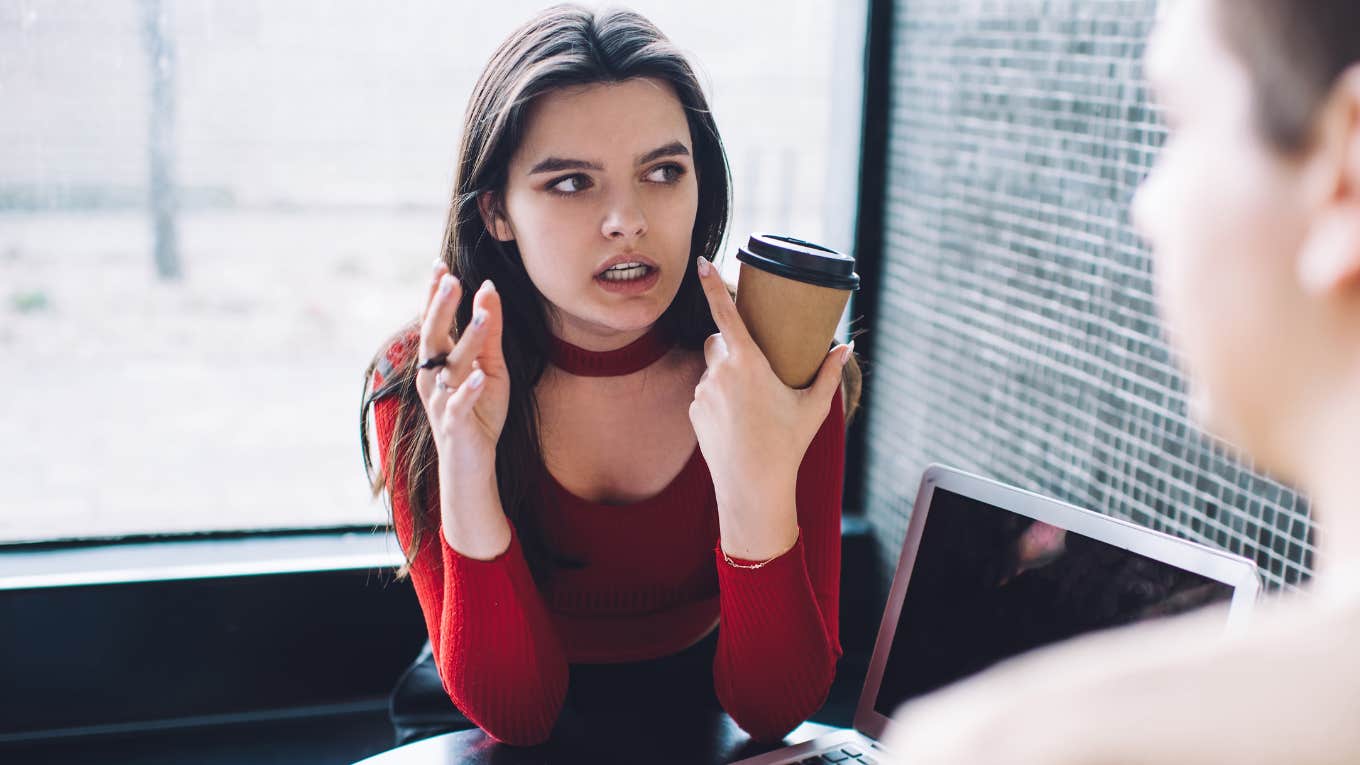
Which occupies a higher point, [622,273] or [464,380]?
[622,273]

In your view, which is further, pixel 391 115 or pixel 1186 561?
pixel 391 115

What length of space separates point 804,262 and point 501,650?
0.54 m

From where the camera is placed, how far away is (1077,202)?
1.58 m

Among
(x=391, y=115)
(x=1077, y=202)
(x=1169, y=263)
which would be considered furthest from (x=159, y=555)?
(x=1169, y=263)

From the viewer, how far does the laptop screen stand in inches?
34.0

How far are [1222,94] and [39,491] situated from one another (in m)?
2.15

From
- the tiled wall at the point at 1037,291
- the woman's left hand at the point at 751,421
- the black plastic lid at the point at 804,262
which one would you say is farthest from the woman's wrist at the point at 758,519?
the tiled wall at the point at 1037,291

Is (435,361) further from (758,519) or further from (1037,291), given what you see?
(1037,291)

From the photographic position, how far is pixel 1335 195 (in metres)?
0.35

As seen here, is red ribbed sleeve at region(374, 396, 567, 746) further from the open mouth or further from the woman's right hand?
the open mouth

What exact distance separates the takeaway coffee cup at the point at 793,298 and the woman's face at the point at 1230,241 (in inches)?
21.2

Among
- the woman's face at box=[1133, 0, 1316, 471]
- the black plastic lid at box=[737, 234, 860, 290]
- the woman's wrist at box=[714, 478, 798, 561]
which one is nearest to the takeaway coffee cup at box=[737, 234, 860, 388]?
the black plastic lid at box=[737, 234, 860, 290]

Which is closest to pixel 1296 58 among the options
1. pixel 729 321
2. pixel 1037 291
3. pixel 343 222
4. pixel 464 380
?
pixel 729 321

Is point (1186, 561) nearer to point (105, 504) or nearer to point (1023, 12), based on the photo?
point (1023, 12)
